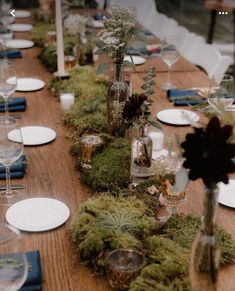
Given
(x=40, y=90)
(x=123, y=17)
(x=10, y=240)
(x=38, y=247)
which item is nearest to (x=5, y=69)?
(x=40, y=90)

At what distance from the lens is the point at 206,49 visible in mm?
3160

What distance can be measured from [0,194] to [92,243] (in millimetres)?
489

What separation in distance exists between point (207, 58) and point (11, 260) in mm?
2432

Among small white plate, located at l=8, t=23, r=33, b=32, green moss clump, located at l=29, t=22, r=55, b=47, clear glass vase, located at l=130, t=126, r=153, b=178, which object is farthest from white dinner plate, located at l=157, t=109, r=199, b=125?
small white plate, located at l=8, t=23, r=33, b=32

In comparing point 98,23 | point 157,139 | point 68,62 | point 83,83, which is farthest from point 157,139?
point 98,23

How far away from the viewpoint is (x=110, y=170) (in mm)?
1581

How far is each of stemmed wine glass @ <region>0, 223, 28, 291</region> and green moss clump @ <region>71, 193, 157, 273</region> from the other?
0.24m

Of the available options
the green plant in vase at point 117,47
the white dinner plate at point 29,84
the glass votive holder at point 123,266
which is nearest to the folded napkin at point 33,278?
the glass votive holder at point 123,266

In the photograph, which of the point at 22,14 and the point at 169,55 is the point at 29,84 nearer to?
the point at 169,55

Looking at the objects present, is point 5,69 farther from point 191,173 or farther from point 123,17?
point 191,173

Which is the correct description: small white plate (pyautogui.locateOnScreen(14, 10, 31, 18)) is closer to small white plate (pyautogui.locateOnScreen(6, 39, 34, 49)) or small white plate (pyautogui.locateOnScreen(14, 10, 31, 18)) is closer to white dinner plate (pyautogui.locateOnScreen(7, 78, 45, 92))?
small white plate (pyautogui.locateOnScreen(6, 39, 34, 49))

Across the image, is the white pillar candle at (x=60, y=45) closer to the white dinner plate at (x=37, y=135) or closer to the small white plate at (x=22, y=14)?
the white dinner plate at (x=37, y=135)

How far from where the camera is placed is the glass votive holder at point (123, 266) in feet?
3.53

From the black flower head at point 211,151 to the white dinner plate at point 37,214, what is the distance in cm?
56
